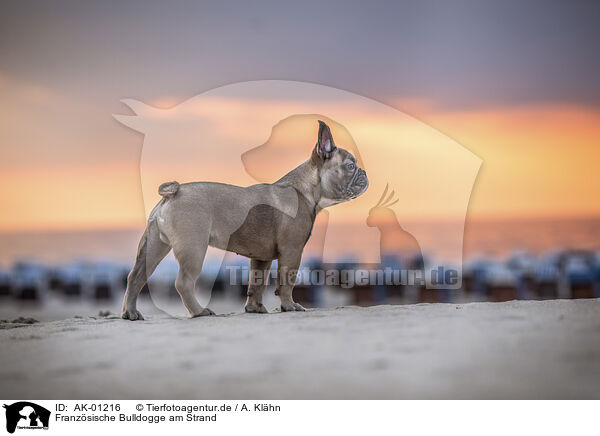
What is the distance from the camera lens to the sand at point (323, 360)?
11.9ft

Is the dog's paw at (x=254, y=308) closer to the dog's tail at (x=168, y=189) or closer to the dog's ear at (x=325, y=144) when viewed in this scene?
the dog's tail at (x=168, y=189)

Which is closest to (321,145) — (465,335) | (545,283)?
→ (465,335)

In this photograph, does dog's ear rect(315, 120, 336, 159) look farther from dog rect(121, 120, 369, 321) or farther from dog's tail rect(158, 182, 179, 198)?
dog's tail rect(158, 182, 179, 198)

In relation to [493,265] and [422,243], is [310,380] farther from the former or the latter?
[493,265]

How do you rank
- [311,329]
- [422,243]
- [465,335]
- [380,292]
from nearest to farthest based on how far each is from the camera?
[465,335] → [311,329] → [422,243] → [380,292]

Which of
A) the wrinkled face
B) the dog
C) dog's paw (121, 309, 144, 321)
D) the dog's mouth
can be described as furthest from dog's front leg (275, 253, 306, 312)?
dog's paw (121, 309, 144, 321)

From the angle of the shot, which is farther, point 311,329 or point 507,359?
point 311,329

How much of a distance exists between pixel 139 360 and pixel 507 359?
2.16 m

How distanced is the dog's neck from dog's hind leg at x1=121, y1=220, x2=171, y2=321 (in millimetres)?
1365

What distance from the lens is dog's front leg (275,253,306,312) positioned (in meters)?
6.39

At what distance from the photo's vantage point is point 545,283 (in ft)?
41.1

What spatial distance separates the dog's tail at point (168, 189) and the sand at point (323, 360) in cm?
129
